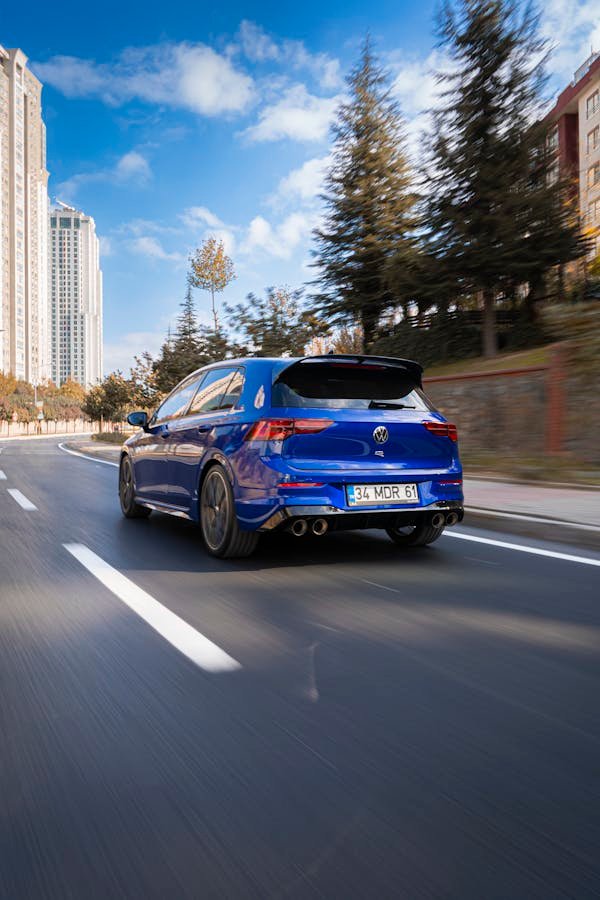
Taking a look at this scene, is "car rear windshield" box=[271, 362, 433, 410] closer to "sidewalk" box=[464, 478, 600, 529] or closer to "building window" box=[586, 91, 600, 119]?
"sidewalk" box=[464, 478, 600, 529]

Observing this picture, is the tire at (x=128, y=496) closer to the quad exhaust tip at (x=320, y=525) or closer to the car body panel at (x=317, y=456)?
the car body panel at (x=317, y=456)

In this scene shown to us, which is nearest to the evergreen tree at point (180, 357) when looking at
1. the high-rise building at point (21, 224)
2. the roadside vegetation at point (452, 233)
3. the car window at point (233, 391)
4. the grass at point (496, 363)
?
the roadside vegetation at point (452, 233)

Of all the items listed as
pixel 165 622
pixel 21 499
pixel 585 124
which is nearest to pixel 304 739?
pixel 165 622

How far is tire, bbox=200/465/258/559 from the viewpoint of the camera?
6012mm

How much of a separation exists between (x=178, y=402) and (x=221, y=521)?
1.94m

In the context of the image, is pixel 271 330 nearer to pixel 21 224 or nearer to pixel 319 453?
pixel 319 453

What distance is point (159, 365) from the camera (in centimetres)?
3294

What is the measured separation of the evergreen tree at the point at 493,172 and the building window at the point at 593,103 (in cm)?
2733

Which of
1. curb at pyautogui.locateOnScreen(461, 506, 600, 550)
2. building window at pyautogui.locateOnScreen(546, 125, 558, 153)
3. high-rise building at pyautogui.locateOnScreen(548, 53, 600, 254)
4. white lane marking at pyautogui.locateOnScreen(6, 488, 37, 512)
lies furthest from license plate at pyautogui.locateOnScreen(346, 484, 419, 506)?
high-rise building at pyautogui.locateOnScreen(548, 53, 600, 254)

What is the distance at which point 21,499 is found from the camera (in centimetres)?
1134

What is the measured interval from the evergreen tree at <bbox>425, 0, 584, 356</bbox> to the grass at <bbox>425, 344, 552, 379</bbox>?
209 centimetres

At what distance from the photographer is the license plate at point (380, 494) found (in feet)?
18.7

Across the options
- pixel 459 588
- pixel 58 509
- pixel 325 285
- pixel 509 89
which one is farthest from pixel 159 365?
pixel 459 588

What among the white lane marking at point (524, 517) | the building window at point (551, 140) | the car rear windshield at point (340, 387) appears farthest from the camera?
the building window at point (551, 140)
